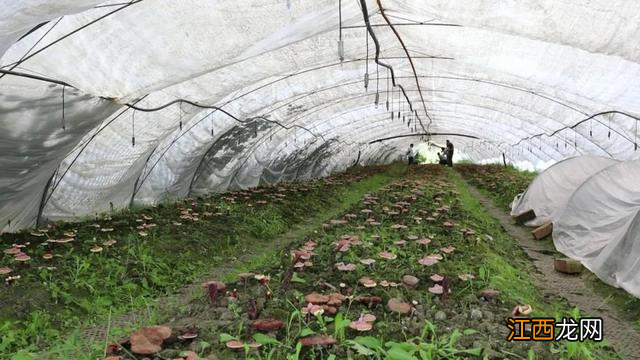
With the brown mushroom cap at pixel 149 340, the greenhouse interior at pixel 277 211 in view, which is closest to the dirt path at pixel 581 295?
the greenhouse interior at pixel 277 211

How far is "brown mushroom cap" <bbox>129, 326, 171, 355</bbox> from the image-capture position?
2.87m

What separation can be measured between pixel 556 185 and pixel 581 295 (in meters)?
5.18

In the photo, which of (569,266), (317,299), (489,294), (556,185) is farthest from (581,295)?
(556,185)

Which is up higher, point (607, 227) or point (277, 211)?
point (607, 227)

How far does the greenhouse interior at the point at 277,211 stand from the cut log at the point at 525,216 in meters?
0.06

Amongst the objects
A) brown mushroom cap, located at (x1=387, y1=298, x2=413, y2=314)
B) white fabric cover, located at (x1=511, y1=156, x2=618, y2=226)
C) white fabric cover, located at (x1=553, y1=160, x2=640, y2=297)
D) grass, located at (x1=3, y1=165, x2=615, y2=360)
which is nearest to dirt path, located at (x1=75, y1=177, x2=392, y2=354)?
grass, located at (x1=3, y1=165, x2=615, y2=360)

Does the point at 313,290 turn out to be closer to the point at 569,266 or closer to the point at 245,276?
the point at 245,276

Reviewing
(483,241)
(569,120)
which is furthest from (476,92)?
(483,241)

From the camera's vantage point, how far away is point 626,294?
5754mm

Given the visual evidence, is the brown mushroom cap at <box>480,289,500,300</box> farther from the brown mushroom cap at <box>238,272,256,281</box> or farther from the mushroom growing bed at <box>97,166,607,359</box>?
the brown mushroom cap at <box>238,272,256,281</box>

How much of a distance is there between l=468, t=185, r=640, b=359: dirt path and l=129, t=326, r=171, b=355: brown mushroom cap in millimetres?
3410

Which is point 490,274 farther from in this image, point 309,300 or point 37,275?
point 37,275

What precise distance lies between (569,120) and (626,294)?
400 inches

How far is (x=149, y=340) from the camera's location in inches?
→ 117
